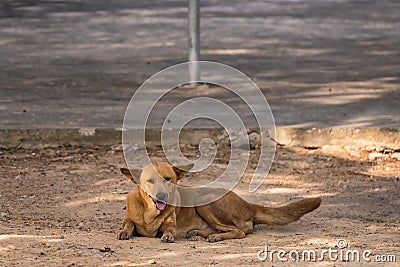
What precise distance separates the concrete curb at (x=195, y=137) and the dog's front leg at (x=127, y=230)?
3169mm

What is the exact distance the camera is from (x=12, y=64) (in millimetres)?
13523

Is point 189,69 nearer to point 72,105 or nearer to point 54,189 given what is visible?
point 72,105

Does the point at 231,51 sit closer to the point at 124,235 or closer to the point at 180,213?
the point at 180,213

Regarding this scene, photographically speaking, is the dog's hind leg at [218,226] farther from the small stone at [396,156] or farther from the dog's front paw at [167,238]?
the small stone at [396,156]

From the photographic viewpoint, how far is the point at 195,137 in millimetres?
9828

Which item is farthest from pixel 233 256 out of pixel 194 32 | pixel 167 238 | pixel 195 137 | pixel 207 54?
pixel 207 54

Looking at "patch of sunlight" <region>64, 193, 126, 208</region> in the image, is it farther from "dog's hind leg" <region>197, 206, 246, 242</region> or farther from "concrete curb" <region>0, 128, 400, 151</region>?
"concrete curb" <region>0, 128, 400, 151</region>

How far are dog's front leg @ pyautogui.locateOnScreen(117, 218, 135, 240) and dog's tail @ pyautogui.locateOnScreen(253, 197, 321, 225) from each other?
0.92 meters

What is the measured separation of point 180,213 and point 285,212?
0.73m

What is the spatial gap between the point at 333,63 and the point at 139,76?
2.90 m

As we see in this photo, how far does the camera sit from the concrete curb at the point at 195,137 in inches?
384

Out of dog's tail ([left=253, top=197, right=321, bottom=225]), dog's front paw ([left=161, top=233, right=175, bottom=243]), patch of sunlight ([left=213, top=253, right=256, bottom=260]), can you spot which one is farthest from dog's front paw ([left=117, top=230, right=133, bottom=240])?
dog's tail ([left=253, top=197, right=321, bottom=225])

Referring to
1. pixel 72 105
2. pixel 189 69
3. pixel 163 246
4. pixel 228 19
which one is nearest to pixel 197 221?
pixel 163 246

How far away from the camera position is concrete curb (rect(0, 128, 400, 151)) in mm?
9750
